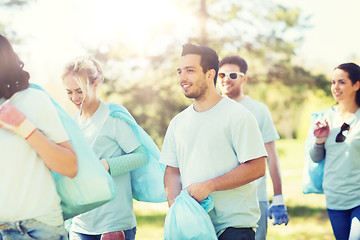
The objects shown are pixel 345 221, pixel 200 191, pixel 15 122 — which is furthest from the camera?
pixel 345 221

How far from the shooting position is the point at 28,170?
88.6 inches

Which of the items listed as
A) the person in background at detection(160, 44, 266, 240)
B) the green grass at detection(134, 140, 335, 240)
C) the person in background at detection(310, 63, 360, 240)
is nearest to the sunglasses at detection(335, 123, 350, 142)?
the person in background at detection(310, 63, 360, 240)

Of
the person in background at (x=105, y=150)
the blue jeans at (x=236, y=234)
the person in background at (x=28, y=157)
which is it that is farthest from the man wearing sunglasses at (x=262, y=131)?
the person in background at (x=28, y=157)

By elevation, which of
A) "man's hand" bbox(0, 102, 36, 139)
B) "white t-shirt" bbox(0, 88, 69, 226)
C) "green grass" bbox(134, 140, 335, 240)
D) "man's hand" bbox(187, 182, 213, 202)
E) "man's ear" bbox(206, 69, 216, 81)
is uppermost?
"man's ear" bbox(206, 69, 216, 81)

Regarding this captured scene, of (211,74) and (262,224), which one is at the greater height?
(211,74)

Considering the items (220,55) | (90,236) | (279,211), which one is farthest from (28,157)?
(220,55)

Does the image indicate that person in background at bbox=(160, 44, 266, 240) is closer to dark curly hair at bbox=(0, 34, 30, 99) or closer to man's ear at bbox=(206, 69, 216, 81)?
man's ear at bbox=(206, 69, 216, 81)

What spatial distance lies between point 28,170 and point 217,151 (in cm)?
118

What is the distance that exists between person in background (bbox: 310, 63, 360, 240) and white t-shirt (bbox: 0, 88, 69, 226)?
280cm

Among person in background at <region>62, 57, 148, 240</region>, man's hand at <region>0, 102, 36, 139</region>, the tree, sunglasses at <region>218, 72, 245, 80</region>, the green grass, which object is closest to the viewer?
man's hand at <region>0, 102, 36, 139</region>

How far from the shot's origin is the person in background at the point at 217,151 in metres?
2.88

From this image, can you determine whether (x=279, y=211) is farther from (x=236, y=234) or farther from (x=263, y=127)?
(x=236, y=234)

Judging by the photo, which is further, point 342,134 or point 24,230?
point 342,134

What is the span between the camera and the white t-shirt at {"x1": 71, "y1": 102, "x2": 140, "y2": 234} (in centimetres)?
346
